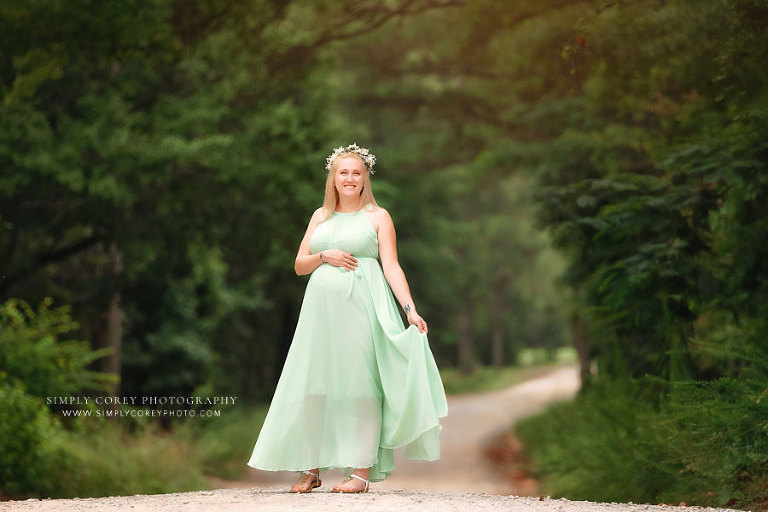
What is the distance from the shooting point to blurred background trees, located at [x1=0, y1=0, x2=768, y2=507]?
28.5ft

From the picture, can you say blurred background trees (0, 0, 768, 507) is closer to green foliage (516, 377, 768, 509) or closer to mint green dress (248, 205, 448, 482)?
green foliage (516, 377, 768, 509)

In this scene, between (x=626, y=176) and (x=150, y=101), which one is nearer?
(x=626, y=176)

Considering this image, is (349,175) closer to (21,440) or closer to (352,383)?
(352,383)

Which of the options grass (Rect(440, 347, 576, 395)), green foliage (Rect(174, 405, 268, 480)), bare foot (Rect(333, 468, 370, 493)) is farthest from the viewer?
grass (Rect(440, 347, 576, 395))

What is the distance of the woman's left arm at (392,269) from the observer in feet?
22.1

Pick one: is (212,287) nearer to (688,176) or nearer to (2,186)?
(2,186)

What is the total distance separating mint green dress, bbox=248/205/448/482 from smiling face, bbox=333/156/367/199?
0.25 metres

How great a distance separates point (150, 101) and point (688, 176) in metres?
8.83

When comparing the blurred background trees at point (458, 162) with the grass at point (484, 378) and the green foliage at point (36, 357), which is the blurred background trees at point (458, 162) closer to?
the green foliage at point (36, 357)

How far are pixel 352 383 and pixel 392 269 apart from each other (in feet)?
2.89

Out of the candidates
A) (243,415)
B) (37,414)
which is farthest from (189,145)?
(243,415)

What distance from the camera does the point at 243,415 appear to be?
2125 centimetres

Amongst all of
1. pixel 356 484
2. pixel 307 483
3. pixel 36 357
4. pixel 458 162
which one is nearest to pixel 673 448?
pixel 356 484

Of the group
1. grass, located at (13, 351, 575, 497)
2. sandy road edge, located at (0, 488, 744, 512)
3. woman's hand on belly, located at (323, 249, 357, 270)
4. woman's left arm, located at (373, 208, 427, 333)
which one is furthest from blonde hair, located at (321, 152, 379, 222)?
grass, located at (13, 351, 575, 497)
